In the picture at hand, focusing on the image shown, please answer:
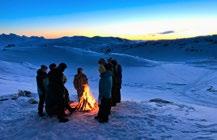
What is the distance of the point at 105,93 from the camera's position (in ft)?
42.5

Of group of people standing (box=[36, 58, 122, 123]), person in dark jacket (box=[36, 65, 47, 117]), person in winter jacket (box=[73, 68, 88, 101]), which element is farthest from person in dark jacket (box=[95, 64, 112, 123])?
person in dark jacket (box=[36, 65, 47, 117])

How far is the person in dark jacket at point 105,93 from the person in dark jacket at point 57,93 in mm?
1162

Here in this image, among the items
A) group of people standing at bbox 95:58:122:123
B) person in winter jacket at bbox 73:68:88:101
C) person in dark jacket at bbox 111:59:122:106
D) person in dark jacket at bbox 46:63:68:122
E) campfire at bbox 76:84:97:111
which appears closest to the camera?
group of people standing at bbox 95:58:122:123

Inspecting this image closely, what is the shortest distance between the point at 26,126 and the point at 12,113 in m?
2.98

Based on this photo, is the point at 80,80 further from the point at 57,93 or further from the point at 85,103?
the point at 57,93

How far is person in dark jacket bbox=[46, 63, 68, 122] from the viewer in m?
13.2

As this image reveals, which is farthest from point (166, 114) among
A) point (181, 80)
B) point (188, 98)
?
point (181, 80)

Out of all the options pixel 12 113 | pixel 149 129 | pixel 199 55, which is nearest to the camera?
pixel 149 129

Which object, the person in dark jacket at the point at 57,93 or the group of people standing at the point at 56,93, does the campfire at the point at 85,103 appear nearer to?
the group of people standing at the point at 56,93

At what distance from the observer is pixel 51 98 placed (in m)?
13.5

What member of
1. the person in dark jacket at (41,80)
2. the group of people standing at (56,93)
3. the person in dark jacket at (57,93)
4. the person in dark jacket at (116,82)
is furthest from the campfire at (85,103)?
the person in dark jacket at (41,80)

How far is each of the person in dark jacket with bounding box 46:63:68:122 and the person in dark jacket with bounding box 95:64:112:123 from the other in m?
1.16

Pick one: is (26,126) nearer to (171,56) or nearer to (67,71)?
(67,71)

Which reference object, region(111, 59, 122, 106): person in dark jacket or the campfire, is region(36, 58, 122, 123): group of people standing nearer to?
the campfire
